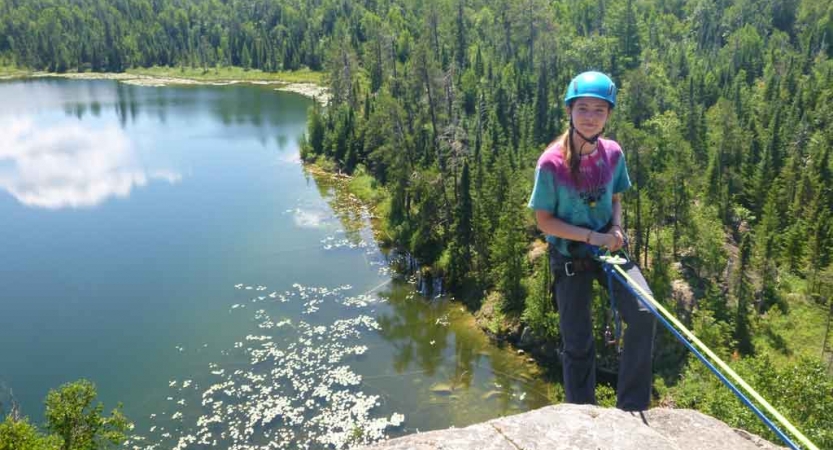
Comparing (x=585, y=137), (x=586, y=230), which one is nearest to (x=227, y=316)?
(x=586, y=230)

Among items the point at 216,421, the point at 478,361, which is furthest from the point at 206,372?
the point at 478,361

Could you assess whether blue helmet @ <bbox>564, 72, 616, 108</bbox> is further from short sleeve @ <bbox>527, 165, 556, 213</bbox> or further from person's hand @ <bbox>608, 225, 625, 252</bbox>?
person's hand @ <bbox>608, 225, 625, 252</bbox>

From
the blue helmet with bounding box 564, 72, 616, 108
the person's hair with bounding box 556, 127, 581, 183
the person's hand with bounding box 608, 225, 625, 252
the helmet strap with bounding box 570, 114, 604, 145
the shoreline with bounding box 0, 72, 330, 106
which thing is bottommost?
the person's hand with bounding box 608, 225, 625, 252

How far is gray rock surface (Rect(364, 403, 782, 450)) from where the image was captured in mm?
5094

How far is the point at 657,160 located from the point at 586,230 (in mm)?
52793

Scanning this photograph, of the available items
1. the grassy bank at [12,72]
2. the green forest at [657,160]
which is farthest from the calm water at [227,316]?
the grassy bank at [12,72]

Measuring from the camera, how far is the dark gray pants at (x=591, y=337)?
610cm

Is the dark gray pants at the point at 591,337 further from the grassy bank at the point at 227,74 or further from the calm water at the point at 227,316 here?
the grassy bank at the point at 227,74

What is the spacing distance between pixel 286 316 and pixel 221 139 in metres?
48.1

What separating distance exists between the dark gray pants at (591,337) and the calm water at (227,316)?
19972 mm

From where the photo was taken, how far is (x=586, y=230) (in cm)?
625

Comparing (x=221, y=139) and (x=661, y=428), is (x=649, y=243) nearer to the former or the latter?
(x=661, y=428)

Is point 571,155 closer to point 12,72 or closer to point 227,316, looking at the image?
point 227,316

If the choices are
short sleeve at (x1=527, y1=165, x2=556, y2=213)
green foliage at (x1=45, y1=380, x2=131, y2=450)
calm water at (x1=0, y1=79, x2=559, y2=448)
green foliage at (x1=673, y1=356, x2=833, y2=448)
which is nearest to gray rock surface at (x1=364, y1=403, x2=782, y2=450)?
short sleeve at (x1=527, y1=165, x2=556, y2=213)
